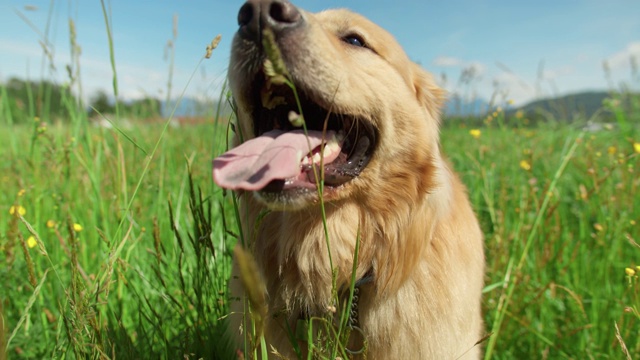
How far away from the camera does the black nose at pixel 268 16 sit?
1528 mm

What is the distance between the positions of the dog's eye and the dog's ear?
1.20 feet

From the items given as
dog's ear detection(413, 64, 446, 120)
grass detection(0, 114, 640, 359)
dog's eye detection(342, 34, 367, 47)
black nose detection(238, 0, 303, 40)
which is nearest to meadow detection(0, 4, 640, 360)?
grass detection(0, 114, 640, 359)

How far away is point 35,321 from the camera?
2.13 metres

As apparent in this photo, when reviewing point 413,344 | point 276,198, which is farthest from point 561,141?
point 276,198

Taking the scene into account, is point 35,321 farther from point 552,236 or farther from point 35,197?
point 552,236

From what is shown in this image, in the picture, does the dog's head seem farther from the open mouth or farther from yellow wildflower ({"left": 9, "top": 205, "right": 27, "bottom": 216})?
yellow wildflower ({"left": 9, "top": 205, "right": 27, "bottom": 216})

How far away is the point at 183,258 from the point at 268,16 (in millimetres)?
1600

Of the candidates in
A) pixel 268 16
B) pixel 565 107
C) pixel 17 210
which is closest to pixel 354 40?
pixel 268 16

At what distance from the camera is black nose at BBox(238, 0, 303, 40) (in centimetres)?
153

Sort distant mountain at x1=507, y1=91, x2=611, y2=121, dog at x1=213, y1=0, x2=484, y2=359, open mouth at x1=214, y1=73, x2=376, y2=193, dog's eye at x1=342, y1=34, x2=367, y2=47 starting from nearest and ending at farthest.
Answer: open mouth at x1=214, y1=73, x2=376, y2=193 → dog at x1=213, y1=0, x2=484, y2=359 → dog's eye at x1=342, y1=34, x2=367, y2=47 → distant mountain at x1=507, y1=91, x2=611, y2=121

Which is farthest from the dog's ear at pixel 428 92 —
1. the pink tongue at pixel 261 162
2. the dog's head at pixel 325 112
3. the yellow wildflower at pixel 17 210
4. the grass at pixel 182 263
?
the yellow wildflower at pixel 17 210

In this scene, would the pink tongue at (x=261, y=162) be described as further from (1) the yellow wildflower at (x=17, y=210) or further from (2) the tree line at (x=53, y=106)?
(1) the yellow wildflower at (x=17, y=210)

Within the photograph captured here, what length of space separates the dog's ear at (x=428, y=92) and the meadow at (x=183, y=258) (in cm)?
53

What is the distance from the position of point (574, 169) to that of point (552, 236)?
1594 mm
